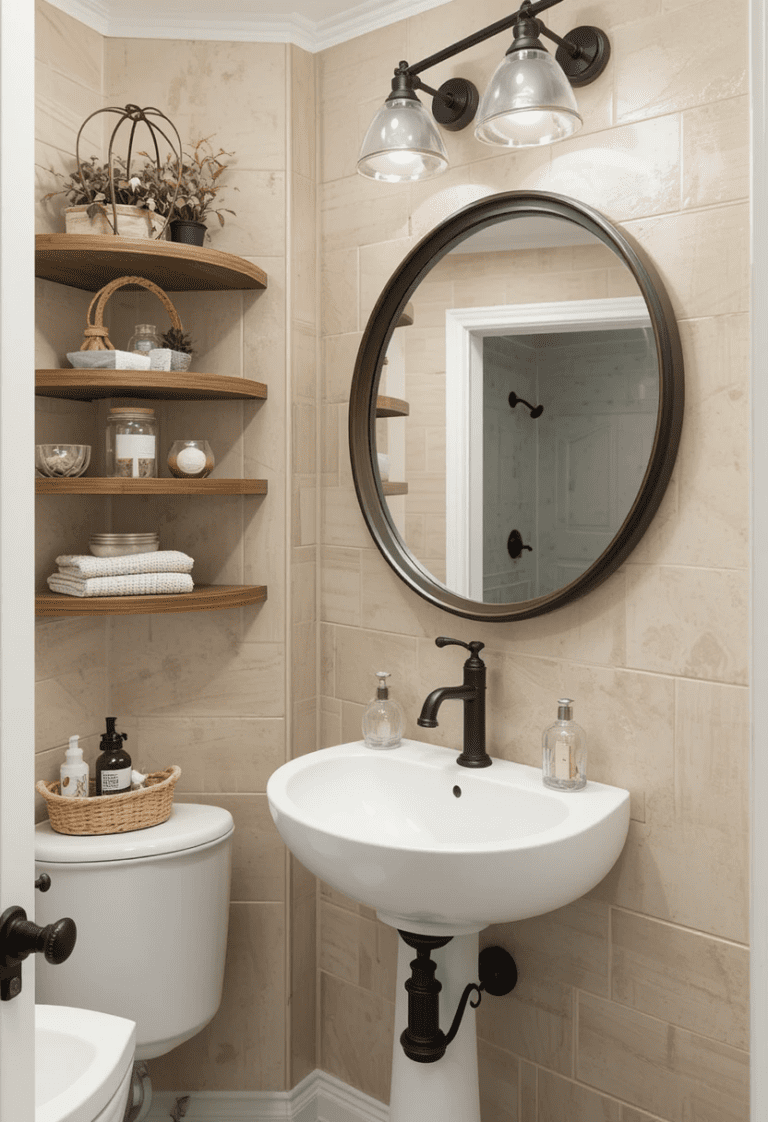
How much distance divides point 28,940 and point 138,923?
3.39 feet

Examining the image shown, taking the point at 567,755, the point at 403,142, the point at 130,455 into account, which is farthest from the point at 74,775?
the point at 403,142

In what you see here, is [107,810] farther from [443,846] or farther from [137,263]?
[137,263]

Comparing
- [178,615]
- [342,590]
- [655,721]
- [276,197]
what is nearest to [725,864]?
Answer: [655,721]

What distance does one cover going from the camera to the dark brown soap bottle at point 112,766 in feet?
6.23

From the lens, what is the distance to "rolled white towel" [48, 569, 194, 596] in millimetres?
1832

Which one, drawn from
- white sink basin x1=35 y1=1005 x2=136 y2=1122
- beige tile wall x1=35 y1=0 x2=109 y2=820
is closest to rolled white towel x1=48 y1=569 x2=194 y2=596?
beige tile wall x1=35 y1=0 x2=109 y2=820

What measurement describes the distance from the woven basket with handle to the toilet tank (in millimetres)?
997

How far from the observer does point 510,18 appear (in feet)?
5.22

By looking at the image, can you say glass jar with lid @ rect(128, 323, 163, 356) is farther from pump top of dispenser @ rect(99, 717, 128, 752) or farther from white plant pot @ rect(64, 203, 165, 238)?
pump top of dispenser @ rect(99, 717, 128, 752)

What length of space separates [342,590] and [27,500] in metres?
1.25

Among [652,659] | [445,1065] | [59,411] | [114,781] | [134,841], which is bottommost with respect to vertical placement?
[445,1065]

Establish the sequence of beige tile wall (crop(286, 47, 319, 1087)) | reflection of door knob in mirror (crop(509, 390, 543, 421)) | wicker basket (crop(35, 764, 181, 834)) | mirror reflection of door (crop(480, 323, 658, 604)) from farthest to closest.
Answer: beige tile wall (crop(286, 47, 319, 1087)) < wicker basket (crop(35, 764, 181, 834)) < reflection of door knob in mirror (crop(509, 390, 543, 421)) < mirror reflection of door (crop(480, 323, 658, 604))

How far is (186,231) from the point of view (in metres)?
1.91

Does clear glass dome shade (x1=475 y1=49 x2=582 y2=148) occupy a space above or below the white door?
above
